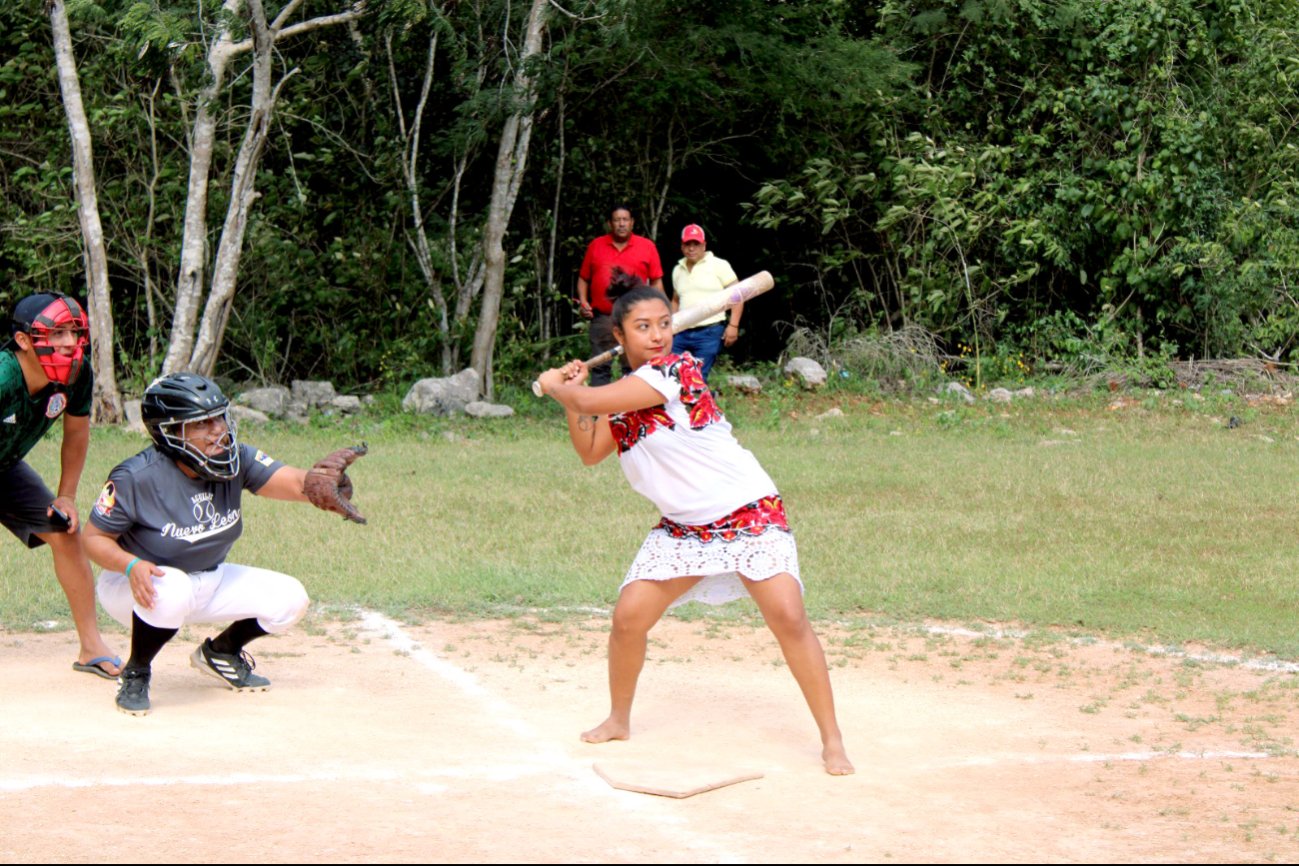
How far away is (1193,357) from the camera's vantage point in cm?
1744

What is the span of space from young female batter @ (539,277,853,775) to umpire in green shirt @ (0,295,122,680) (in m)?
2.09

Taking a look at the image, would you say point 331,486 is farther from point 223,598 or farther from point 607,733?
point 607,733

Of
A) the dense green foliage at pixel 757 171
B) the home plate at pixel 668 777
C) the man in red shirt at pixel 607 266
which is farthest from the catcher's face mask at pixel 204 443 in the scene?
the dense green foliage at pixel 757 171

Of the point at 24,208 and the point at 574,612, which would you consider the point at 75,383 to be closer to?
the point at 574,612

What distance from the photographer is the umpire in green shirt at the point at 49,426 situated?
5.83 metres

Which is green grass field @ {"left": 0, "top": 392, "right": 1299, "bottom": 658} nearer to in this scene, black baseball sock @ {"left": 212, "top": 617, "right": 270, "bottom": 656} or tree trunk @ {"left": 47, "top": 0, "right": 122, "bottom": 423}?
tree trunk @ {"left": 47, "top": 0, "right": 122, "bottom": 423}

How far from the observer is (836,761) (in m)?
4.95

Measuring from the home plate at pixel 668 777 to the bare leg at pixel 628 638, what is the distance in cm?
28

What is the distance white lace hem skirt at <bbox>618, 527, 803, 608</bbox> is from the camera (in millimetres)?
5027

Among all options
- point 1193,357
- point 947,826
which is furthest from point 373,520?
point 1193,357

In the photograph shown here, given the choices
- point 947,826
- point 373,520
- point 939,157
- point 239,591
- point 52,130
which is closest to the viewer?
point 947,826

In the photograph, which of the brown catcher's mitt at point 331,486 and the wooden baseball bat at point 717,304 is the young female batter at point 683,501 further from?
the brown catcher's mitt at point 331,486

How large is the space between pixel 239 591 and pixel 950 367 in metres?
12.8

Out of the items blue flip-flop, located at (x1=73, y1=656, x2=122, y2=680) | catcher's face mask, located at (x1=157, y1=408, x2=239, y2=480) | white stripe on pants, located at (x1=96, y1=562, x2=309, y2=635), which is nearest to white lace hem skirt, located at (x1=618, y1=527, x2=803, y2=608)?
white stripe on pants, located at (x1=96, y1=562, x2=309, y2=635)
